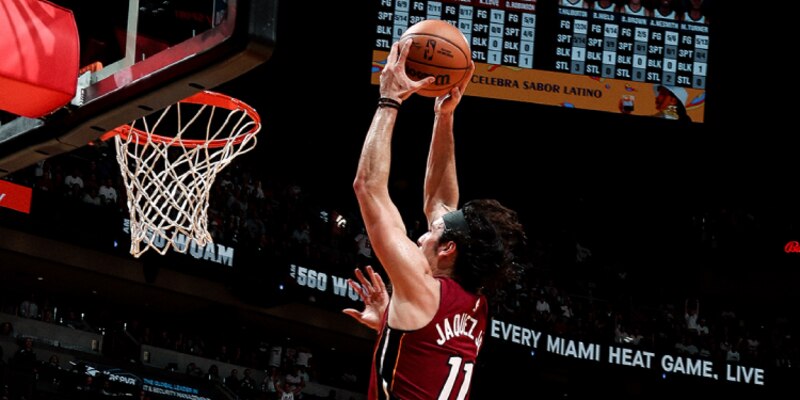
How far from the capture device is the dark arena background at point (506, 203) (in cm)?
1455

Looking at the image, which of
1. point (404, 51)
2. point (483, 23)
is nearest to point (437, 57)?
point (404, 51)

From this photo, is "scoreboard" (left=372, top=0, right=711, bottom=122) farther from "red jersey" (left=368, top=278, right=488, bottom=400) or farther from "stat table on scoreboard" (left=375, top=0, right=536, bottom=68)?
"red jersey" (left=368, top=278, right=488, bottom=400)

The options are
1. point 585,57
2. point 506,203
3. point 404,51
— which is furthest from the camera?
point 506,203

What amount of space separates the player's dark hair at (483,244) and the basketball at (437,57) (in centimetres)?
74

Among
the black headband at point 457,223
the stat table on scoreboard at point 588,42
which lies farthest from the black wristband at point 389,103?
the stat table on scoreboard at point 588,42

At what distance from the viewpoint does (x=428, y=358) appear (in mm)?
3549

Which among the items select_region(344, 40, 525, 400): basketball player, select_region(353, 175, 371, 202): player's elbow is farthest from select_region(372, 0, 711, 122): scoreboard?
select_region(353, 175, 371, 202): player's elbow

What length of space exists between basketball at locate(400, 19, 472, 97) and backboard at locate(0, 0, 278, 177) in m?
0.56

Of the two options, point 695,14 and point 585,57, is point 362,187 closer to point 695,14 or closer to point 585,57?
point 585,57

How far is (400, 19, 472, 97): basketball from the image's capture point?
171 inches

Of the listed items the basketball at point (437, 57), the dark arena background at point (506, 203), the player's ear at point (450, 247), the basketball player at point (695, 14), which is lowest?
the player's ear at point (450, 247)

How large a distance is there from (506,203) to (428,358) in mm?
19442

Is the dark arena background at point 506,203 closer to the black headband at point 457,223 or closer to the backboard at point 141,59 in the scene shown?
the backboard at point 141,59

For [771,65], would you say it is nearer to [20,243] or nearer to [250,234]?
[250,234]
